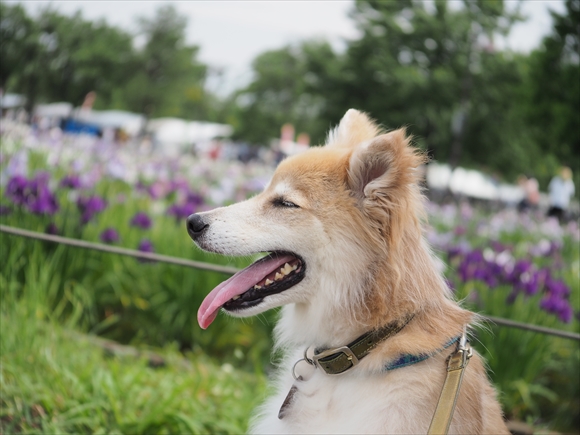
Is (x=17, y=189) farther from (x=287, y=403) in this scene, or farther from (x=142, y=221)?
(x=287, y=403)

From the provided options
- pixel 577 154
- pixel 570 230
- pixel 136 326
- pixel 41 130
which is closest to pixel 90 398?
pixel 136 326

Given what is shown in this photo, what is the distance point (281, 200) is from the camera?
2508 mm

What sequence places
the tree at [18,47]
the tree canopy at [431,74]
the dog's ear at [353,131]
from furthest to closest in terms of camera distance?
the tree at [18,47], the tree canopy at [431,74], the dog's ear at [353,131]

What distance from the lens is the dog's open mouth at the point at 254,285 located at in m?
2.34

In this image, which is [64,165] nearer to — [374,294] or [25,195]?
[25,195]

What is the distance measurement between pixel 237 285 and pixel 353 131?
103 centimetres

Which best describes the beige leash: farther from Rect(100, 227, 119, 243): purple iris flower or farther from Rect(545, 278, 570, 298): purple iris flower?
Rect(100, 227, 119, 243): purple iris flower

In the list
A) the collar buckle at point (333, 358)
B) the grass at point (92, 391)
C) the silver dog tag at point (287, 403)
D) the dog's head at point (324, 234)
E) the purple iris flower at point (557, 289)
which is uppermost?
the dog's head at point (324, 234)

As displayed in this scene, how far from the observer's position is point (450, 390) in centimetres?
207

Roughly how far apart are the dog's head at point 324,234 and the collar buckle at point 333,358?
7.5 inches

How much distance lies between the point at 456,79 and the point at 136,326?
21.1m

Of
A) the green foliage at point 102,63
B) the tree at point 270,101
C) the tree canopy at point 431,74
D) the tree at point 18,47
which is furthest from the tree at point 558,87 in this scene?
the tree at point 270,101

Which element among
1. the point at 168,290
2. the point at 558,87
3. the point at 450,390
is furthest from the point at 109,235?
the point at 558,87

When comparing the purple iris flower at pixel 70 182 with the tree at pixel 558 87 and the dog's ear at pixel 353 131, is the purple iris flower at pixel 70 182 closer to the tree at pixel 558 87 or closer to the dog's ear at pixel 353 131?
the dog's ear at pixel 353 131
